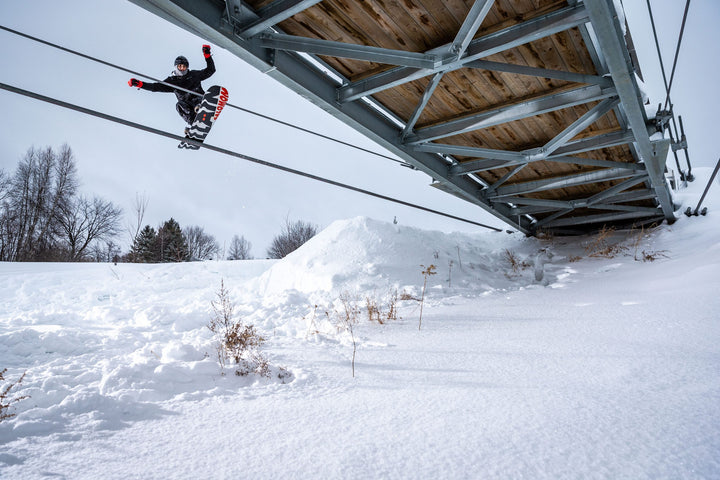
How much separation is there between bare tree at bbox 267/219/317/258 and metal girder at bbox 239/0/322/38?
31915mm

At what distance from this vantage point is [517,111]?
4.80 meters

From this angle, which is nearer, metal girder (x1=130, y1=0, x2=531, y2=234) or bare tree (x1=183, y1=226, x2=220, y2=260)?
metal girder (x1=130, y1=0, x2=531, y2=234)

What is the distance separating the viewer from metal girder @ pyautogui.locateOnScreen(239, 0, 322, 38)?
3113 mm

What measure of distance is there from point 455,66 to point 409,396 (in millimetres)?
3379

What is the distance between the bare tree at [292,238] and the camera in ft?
118

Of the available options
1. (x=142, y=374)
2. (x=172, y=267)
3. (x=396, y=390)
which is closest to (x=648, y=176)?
(x=396, y=390)

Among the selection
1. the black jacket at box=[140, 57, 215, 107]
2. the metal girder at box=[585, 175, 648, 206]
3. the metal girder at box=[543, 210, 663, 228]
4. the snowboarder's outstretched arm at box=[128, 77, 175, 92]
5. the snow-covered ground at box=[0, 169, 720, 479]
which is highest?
the black jacket at box=[140, 57, 215, 107]

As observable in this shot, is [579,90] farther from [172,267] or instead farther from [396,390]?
[172,267]

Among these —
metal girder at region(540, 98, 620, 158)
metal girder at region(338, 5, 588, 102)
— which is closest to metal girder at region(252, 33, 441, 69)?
metal girder at region(338, 5, 588, 102)

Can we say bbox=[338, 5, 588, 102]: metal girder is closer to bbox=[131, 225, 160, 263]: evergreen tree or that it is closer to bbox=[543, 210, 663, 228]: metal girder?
bbox=[543, 210, 663, 228]: metal girder

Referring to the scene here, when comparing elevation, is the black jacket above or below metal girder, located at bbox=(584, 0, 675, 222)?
above

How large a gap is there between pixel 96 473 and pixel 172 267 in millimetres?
11627

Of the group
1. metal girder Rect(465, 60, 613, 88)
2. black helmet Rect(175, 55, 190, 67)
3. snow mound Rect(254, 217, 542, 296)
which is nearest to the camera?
metal girder Rect(465, 60, 613, 88)

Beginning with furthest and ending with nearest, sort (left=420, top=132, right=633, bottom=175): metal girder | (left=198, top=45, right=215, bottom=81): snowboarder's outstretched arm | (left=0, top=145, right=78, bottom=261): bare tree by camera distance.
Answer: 1. (left=0, top=145, right=78, bottom=261): bare tree
2. (left=198, top=45, right=215, bottom=81): snowboarder's outstretched arm
3. (left=420, top=132, right=633, bottom=175): metal girder
